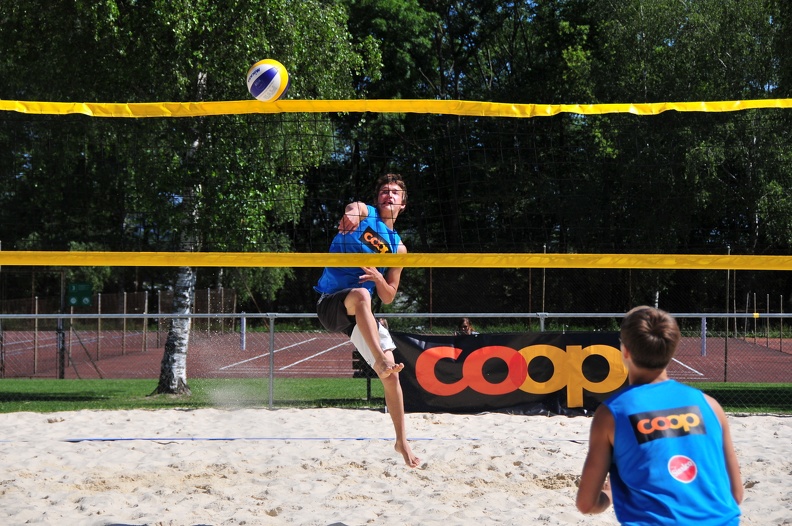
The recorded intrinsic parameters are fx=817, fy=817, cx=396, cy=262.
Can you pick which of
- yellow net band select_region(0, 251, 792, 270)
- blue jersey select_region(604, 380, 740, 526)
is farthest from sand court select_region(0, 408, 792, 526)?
blue jersey select_region(604, 380, 740, 526)

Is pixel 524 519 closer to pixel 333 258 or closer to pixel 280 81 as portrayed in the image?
pixel 333 258

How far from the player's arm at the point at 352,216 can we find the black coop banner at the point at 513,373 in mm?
3862

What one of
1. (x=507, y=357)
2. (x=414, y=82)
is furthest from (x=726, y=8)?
(x=507, y=357)

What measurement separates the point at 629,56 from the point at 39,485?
70.1 feet

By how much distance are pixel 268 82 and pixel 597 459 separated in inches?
146

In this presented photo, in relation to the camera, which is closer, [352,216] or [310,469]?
[352,216]

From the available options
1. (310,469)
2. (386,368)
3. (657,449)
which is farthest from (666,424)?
(310,469)

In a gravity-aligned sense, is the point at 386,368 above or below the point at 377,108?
below

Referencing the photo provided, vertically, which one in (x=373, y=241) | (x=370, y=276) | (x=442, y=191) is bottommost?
(x=370, y=276)

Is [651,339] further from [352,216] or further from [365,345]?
[352,216]

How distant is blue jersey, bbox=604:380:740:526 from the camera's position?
90.0 inches

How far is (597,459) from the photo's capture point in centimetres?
235

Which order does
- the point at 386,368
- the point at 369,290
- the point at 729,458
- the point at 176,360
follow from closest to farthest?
1. the point at 729,458
2. the point at 386,368
3. the point at 369,290
4. the point at 176,360

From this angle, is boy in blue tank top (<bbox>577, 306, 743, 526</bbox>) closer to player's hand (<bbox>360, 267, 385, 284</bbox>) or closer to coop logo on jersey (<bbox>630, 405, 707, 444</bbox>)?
coop logo on jersey (<bbox>630, 405, 707, 444</bbox>)
